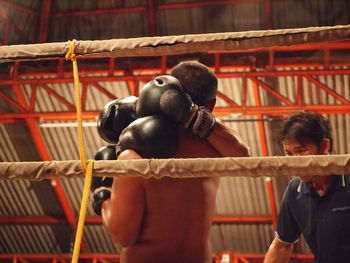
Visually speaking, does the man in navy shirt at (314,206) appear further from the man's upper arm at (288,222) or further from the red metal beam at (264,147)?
the red metal beam at (264,147)

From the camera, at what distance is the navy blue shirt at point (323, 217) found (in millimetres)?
2188

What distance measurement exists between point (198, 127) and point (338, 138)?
22.8 ft

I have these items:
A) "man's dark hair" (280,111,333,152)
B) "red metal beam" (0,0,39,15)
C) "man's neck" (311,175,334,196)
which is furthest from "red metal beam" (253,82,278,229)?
"man's neck" (311,175,334,196)

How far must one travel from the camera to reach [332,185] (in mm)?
2283

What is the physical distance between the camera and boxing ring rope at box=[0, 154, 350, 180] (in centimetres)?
135

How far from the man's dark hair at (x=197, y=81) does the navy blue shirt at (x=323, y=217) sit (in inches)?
29.2

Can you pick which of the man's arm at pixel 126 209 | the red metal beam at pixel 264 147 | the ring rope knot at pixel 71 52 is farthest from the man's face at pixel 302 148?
the red metal beam at pixel 264 147

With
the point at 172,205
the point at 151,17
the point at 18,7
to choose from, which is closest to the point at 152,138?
the point at 172,205

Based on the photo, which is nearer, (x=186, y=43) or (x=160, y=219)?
(x=186, y=43)

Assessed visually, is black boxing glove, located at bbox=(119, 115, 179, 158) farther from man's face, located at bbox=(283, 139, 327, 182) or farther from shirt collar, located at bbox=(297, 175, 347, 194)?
shirt collar, located at bbox=(297, 175, 347, 194)

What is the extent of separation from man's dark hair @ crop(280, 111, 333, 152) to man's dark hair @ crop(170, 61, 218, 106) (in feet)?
1.81

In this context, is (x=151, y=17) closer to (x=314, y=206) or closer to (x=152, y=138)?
(x=314, y=206)

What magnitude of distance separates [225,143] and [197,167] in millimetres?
525

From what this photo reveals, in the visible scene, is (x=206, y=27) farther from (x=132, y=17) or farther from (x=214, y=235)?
(x=214, y=235)
